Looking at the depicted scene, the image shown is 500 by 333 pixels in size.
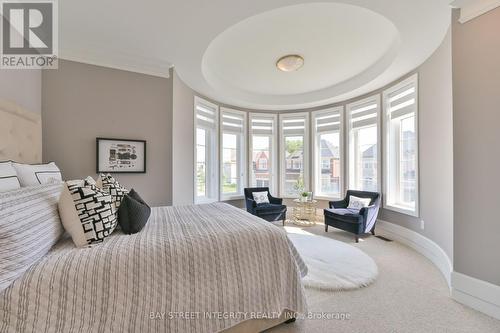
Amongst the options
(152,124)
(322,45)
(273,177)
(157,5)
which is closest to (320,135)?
(273,177)

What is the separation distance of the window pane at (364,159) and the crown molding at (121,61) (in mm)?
3659

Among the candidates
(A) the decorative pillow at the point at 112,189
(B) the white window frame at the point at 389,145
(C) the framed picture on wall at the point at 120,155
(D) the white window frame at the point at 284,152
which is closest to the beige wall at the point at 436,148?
(B) the white window frame at the point at 389,145

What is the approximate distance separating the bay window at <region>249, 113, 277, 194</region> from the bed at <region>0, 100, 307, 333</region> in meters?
3.56

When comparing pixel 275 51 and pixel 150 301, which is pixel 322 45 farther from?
pixel 150 301

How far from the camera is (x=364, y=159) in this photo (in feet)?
14.0

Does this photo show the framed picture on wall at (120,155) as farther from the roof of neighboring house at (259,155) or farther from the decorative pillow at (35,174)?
the roof of neighboring house at (259,155)

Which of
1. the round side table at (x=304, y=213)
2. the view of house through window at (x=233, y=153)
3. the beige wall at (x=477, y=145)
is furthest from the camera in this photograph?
the view of house through window at (x=233, y=153)

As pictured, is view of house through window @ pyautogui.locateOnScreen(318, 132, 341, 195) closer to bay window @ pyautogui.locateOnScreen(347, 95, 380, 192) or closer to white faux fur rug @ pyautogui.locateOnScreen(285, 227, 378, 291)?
bay window @ pyautogui.locateOnScreen(347, 95, 380, 192)

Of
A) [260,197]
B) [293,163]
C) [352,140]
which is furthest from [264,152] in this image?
[352,140]

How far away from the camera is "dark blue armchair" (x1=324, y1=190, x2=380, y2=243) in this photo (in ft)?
11.2

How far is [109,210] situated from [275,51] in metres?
2.77

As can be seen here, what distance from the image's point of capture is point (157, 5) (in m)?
1.99

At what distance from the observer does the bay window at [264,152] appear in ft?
17.2

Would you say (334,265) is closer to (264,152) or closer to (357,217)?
(357,217)
